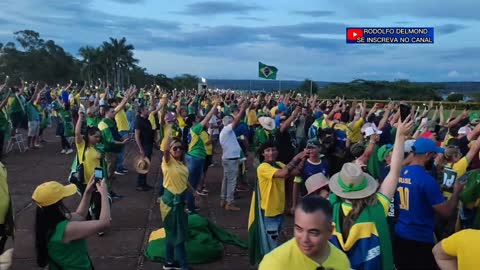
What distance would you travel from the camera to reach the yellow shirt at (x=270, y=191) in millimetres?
5555

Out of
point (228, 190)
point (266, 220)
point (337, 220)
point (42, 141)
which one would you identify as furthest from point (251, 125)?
point (337, 220)

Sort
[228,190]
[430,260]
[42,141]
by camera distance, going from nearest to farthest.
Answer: [430,260] → [228,190] → [42,141]

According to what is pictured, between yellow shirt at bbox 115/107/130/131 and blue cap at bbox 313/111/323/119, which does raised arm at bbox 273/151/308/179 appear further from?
yellow shirt at bbox 115/107/130/131

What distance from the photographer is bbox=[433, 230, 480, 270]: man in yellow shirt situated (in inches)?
106

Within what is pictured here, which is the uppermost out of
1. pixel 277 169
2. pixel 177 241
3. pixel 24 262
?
pixel 277 169

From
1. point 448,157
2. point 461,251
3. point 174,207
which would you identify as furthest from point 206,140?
point 461,251

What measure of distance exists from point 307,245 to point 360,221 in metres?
0.84

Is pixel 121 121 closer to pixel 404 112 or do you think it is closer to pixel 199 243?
pixel 199 243

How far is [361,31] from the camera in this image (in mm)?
19922

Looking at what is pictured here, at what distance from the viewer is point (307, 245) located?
2.25m

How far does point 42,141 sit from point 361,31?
13.6 m

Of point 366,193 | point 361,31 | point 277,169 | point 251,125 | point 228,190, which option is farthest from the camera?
point 361,31

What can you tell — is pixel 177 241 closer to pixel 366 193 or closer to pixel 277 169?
pixel 277 169

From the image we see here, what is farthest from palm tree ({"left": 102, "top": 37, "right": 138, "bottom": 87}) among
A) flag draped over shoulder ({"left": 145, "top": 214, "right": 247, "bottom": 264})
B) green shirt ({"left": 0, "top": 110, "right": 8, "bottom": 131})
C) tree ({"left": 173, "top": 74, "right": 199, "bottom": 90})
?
flag draped over shoulder ({"left": 145, "top": 214, "right": 247, "bottom": 264})
